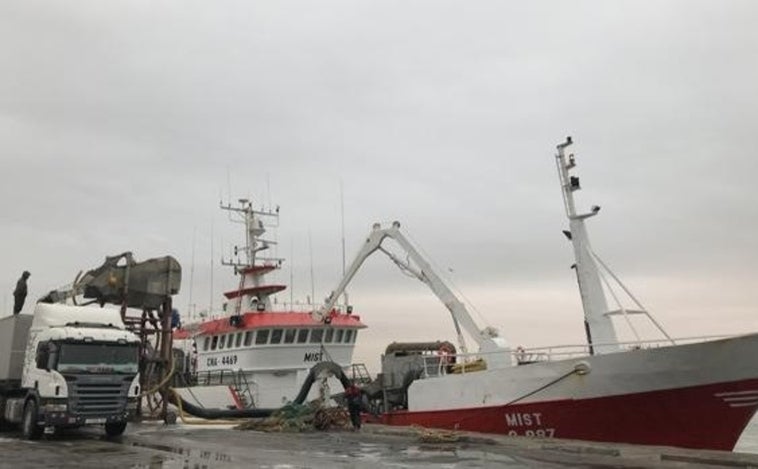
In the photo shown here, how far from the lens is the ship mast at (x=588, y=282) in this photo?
18.5m

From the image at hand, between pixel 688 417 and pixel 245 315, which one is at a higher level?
pixel 245 315

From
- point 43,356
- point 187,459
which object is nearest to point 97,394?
point 43,356

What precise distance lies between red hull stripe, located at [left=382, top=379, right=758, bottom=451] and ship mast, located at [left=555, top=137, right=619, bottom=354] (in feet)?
7.07

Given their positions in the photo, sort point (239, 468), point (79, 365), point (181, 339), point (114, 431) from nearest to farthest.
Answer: point (239, 468)
point (79, 365)
point (114, 431)
point (181, 339)

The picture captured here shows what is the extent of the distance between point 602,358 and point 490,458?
456cm

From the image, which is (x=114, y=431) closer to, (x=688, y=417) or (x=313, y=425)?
(x=313, y=425)

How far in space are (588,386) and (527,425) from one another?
80.3 inches

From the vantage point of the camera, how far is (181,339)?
36875 mm

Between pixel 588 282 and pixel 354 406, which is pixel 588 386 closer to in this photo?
pixel 588 282

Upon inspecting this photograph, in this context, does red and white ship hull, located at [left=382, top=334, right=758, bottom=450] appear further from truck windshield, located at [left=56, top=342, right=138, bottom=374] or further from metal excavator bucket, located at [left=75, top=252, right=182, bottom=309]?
metal excavator bucket, located at [left=75, top=252, right=182, bottom=309]

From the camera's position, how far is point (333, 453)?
14.5 m

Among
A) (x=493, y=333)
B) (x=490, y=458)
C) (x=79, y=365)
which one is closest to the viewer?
(x=490, y=458)

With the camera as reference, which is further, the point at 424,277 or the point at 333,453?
the point at 424,277

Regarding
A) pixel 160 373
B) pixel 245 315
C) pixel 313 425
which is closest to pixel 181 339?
pixel 245 315
